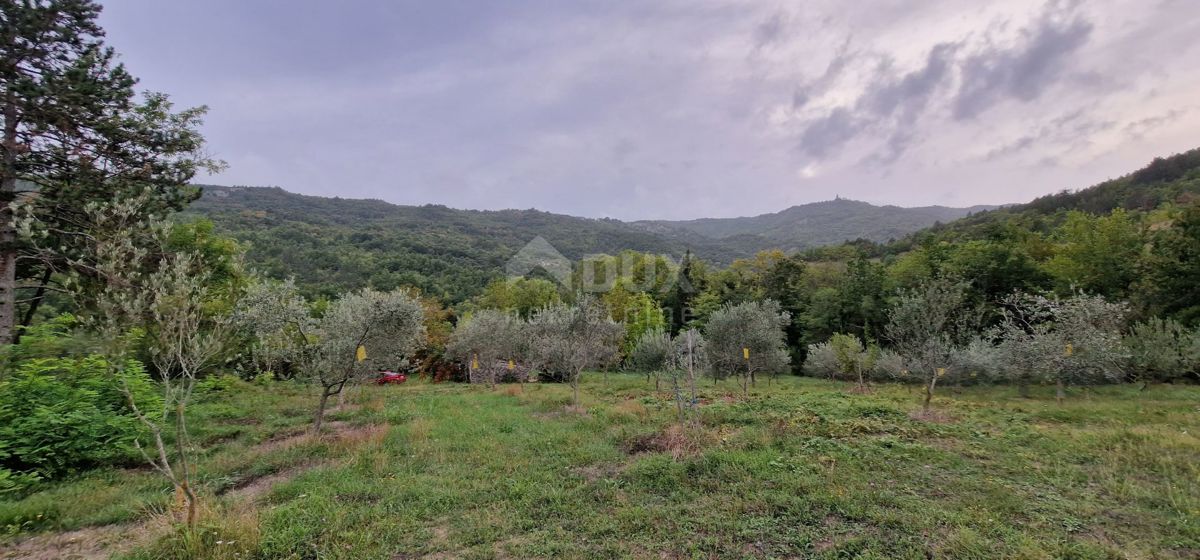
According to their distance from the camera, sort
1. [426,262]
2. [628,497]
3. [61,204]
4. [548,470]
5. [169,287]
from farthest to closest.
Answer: [426,262], [61,204], [548,470], [628,497], [169,287]

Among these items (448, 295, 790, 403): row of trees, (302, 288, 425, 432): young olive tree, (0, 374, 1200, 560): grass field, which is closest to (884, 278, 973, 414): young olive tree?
(0, 374, 1200, 560): grass field

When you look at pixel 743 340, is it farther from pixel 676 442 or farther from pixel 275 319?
pixel 275 319

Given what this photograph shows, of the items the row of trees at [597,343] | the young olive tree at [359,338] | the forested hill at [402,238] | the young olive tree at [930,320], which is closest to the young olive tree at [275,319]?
the young olive tree at [359,338]

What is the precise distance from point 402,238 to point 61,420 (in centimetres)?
8511

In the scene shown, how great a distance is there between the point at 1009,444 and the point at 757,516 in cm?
785

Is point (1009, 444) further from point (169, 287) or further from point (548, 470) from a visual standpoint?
point (169, 287)

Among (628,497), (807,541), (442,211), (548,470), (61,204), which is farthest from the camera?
(442,211)

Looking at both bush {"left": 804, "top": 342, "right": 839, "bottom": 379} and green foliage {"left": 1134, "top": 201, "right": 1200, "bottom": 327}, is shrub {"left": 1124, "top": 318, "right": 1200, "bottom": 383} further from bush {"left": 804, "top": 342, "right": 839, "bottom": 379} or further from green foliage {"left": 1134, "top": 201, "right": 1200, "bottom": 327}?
bush {"left": 804, "top": 342, "right": 839, "bottom": 379}

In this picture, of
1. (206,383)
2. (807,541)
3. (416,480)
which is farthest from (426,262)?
(807,541)

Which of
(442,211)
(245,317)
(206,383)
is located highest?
(442,211)

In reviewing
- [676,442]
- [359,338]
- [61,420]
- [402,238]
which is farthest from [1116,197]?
[402,238]

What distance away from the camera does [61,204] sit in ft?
38.4

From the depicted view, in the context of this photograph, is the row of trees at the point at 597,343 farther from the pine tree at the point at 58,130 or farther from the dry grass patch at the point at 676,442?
the pine tree at the point at 58,130

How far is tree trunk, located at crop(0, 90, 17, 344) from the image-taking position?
36.7ft
